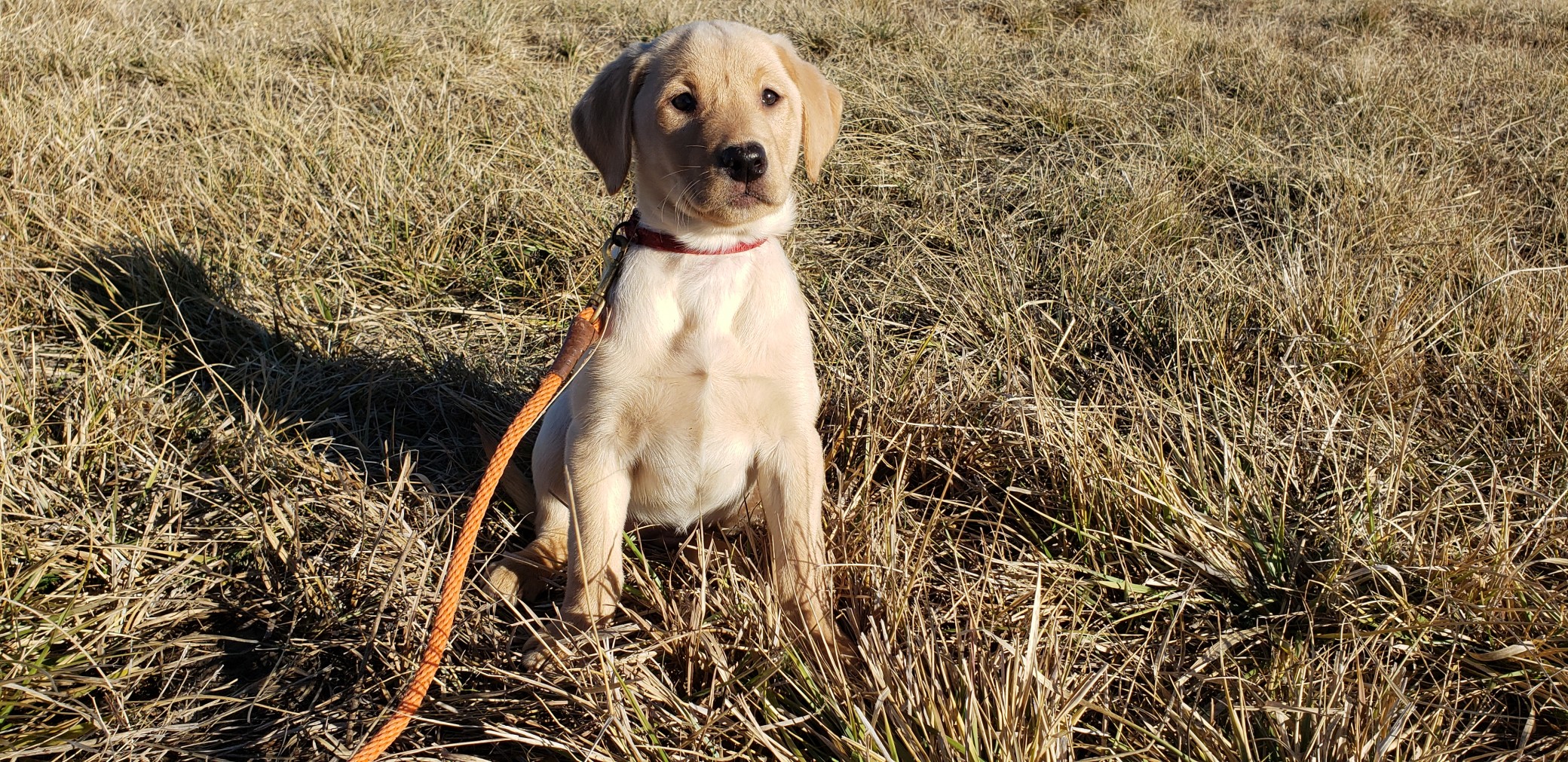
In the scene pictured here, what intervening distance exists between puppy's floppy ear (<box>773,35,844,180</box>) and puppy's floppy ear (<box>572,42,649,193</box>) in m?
0.29

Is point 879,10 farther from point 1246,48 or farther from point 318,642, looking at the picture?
point 318,642

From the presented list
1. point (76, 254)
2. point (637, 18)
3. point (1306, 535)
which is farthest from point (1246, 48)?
point (76, 254)

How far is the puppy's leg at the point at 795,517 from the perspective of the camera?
181 cm

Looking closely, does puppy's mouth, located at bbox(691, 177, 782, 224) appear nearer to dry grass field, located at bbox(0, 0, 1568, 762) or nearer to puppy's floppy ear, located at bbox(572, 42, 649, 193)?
puppy's floppy ear, located at bbox(572, 42, 649, 193)

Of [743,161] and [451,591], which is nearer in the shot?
[451,591]

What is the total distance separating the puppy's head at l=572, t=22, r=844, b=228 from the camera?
68.3 inches

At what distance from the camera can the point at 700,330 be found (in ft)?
5.90

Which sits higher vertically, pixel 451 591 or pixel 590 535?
pixel 451 591

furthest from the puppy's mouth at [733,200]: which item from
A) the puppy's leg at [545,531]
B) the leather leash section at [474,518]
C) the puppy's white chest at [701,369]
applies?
the puppy's leg at [545,531]

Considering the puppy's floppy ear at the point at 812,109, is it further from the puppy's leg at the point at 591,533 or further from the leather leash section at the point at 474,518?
the puppy's leg at the point at 591,533

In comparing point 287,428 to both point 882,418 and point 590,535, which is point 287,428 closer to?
point 590,535

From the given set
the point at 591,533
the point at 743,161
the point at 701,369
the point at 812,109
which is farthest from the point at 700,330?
the point at 812,109

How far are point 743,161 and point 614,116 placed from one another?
0.37m

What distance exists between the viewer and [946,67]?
529cm
